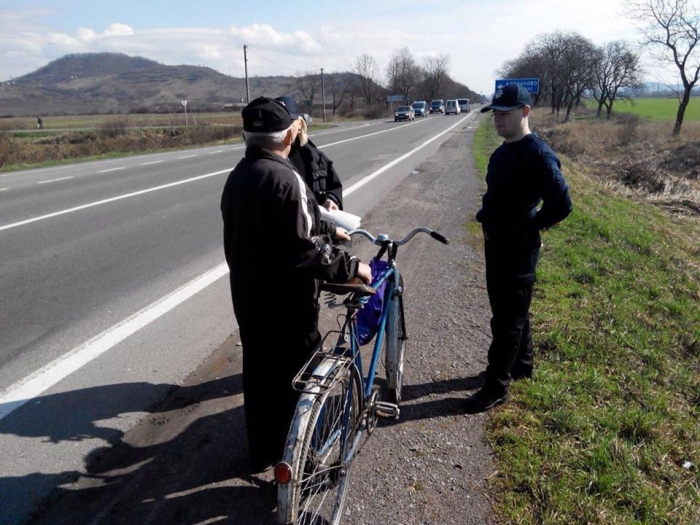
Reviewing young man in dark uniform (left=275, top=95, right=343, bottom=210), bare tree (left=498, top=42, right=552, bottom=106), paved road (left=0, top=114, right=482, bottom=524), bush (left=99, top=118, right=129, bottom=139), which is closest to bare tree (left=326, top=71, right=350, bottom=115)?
bare tree (left=498, top=42, right=552, bottom=106)

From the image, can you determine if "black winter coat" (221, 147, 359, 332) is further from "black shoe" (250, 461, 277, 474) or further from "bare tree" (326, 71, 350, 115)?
"bare tree" (326, 71, 350, 115)

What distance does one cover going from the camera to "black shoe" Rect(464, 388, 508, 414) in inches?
139

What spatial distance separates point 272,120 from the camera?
98.3 inches

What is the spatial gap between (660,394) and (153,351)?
148 inches

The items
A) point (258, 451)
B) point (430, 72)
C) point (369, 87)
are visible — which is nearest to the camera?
point (258, 451)

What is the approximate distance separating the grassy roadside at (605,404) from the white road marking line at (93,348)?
2991 mm

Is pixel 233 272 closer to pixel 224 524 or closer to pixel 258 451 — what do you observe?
pixel 258 451

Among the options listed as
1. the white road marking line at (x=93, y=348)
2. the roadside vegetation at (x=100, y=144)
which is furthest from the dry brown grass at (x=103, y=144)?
the white road marking line at (x=93, y=348)

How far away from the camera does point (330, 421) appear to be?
8.27 ft

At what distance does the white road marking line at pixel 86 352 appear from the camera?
145 inches

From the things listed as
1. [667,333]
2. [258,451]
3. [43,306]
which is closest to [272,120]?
[258,451]

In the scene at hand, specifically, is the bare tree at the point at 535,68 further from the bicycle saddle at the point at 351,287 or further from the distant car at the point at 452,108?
the bicycle saddle at the point at 351,287

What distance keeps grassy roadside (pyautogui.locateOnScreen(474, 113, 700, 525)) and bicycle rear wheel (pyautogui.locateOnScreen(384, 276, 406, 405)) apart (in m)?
0.63

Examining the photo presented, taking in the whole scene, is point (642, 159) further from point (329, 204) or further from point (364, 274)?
point (364, 274)
